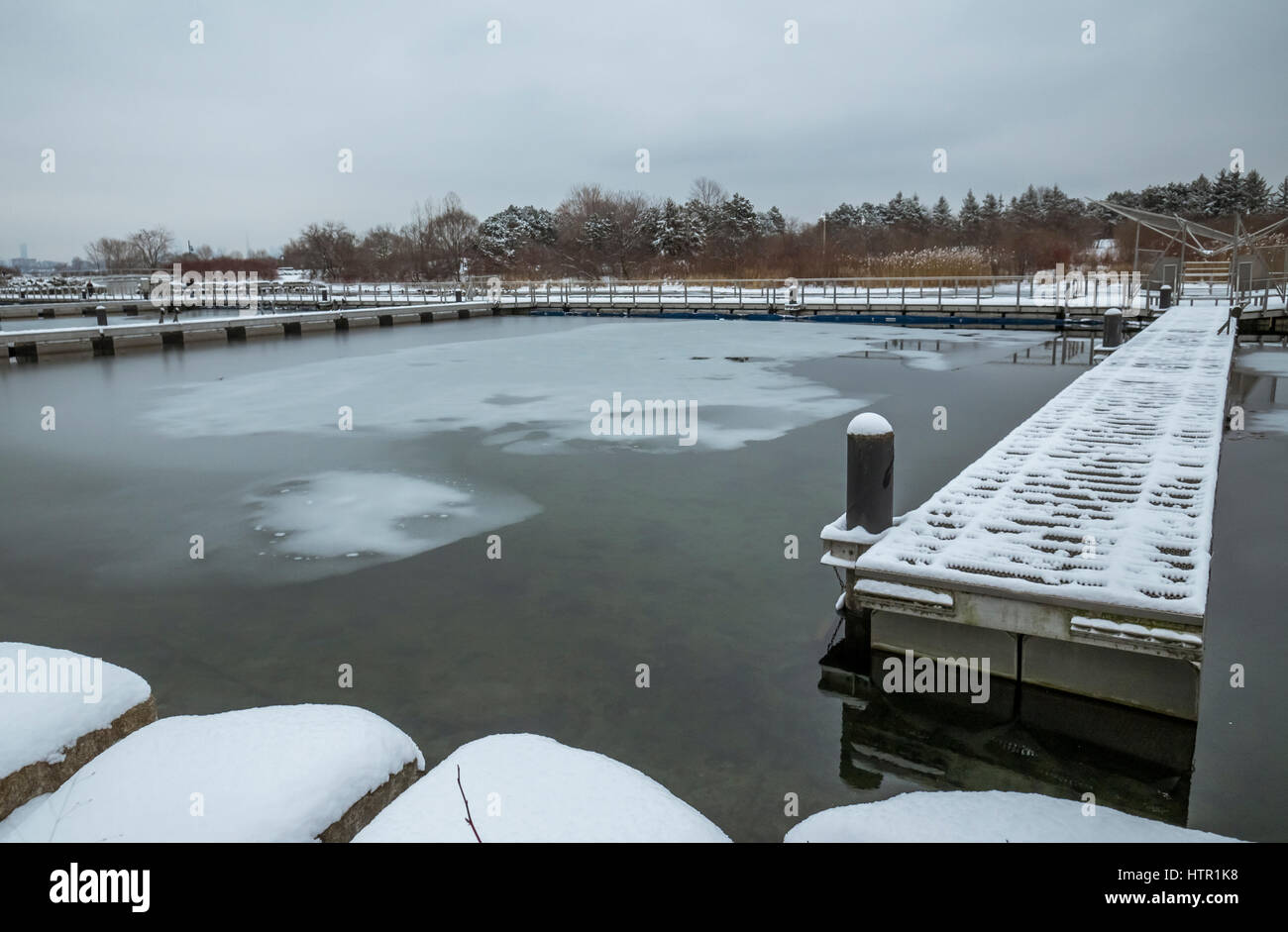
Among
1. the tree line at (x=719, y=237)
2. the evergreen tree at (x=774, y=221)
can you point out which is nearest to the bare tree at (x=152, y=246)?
the tree line at (x=719, y=237)

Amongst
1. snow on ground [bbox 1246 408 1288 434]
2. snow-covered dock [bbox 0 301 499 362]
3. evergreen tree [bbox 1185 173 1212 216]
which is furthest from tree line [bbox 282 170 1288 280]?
snow on ground [bbox 1246 408 1288 434]

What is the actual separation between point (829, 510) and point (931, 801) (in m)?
4.67

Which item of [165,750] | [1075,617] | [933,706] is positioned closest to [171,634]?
[165,750]

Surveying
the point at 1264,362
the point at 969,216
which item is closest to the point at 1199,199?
the point at 969,216

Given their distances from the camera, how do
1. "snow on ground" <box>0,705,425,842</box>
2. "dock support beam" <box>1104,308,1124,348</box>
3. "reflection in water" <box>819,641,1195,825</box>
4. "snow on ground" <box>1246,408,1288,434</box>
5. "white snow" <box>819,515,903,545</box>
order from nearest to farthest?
"snow on ground" <box>0,705,425,842</box> → "reflection in water" <box>819,641,1195,825</box> → "white snow" <box>819,515,903,545</box> → "snow on ground" <box>1246,408,1288,434</box> → "dock support beam" <box>1104,308,1124,348</box>

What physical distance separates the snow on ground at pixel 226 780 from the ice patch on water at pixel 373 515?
11.0ft

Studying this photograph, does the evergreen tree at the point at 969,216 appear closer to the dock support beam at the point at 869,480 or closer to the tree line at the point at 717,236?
the tree line at the point at 717,236

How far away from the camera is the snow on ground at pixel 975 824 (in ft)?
8.61

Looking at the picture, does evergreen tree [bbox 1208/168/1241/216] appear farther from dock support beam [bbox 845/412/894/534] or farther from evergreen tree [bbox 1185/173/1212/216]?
dock support beam [bbox 845/412/894/534]

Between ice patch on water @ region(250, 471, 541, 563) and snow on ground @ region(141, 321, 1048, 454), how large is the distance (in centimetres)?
212

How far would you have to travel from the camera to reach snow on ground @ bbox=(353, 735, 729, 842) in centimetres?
242

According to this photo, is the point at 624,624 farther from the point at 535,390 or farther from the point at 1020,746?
the point at 535,390

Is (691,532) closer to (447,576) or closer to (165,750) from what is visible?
(447,576)

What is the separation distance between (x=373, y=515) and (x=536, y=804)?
5298 mm
